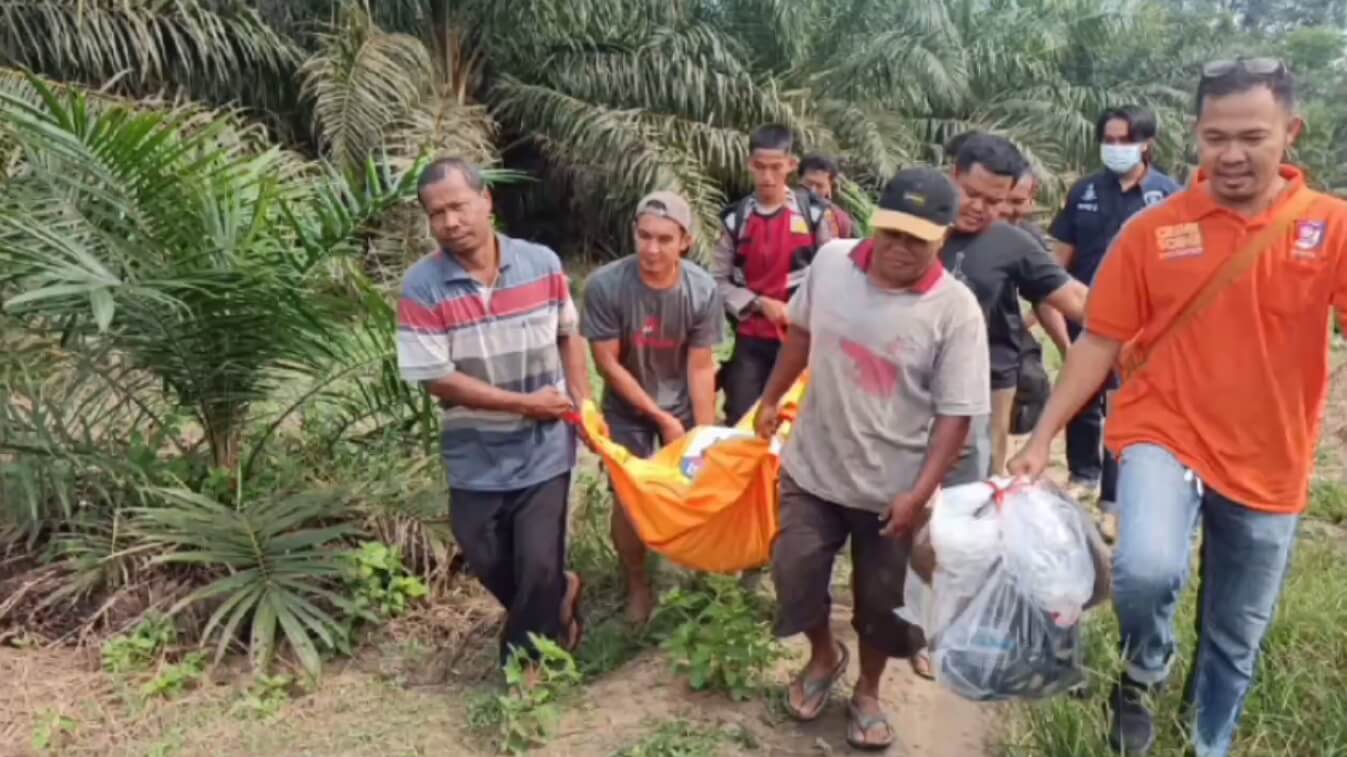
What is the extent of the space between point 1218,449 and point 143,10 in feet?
28.0

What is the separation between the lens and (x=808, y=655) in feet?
12.4

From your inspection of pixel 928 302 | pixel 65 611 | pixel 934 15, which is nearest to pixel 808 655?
pixel 928 302

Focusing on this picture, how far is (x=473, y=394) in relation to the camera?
3.44 metres

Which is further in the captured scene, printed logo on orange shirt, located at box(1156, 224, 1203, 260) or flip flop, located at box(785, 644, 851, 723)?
flip flop, located at box(785, 644, 851, 723)

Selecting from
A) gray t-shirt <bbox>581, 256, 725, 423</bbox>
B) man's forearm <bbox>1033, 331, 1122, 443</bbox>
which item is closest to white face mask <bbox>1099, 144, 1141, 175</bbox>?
gray t-shirt <bbox>581, 256, 725, 423</bbox>

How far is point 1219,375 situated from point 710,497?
1.53 meters

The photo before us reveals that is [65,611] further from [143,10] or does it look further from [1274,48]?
[1274,48]

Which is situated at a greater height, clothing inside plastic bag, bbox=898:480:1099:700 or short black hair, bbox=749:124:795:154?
short black hair, bbox=749:124:795:154

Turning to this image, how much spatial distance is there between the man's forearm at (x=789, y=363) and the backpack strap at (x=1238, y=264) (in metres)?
0.95

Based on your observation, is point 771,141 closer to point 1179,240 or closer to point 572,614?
point 572,614

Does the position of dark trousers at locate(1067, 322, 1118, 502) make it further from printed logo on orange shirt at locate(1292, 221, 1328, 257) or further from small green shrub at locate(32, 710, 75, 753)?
small green shrub at locate(32, 710, 75, 753)

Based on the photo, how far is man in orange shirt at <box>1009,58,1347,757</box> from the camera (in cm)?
242

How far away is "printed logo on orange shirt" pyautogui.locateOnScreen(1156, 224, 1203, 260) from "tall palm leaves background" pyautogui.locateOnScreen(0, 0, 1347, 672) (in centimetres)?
264

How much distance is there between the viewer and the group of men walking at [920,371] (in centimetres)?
249
